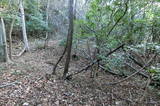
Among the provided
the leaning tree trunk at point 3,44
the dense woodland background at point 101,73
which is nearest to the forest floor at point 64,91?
the dense woodland background at point 101,73

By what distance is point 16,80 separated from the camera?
4.88 meters

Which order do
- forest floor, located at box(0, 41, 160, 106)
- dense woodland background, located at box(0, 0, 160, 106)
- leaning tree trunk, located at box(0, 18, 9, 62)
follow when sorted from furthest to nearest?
leaning tree trunk, located at box(0, 18, 9, 62) < dense woodland background, located at box(0, 0, 160, 106) < forest floor, located at box(0, 41, 160, 106)

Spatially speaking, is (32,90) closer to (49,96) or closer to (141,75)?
(49,96)

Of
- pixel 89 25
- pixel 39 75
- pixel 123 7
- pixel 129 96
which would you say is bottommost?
pixel 129 96

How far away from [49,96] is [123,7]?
3.30m

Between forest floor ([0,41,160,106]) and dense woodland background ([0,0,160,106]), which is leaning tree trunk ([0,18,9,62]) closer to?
dense woodland background ([0,0,160,106])

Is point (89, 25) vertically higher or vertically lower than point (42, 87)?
higher

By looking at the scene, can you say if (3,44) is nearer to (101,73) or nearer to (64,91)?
(64,91)

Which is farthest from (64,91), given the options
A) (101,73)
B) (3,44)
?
(3,44)

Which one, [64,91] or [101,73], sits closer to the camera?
[64,91]

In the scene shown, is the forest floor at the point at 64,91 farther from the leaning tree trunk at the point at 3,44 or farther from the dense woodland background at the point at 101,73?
the leaning tree trunk at the point at 3,44

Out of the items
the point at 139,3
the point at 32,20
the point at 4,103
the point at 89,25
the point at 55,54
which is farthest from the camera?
the point at 32,20

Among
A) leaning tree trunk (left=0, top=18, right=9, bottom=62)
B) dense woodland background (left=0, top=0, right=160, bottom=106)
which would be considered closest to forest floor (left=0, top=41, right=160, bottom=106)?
dense woodland background (left=0, top=0, right=160, bottom=106)

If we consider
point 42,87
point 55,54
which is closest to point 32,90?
point 42,87
